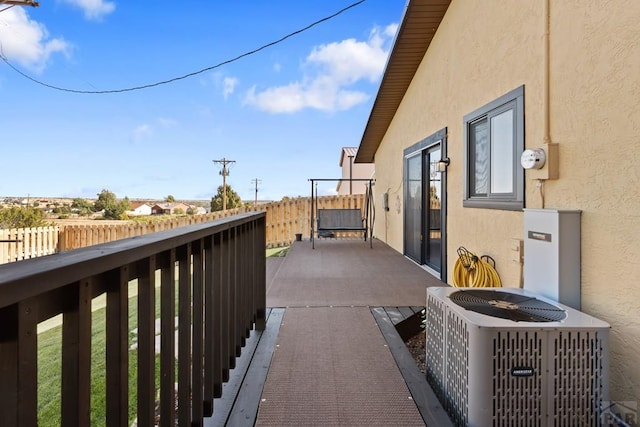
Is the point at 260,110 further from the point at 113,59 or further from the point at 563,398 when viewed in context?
the point at 563,398

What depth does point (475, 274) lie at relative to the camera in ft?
11.5

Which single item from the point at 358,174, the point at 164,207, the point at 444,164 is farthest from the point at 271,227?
the point at 164,207

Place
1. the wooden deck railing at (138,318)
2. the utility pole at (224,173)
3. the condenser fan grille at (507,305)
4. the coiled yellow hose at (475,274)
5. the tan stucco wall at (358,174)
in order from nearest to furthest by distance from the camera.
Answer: the wooden deck railing at (138,318)
the condenser fan grille at (507,305)
the coiled yellow hose at (475,274)
the tan stucco wall at (358,174)
the utility pole at (224,173)

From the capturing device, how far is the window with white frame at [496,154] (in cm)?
290

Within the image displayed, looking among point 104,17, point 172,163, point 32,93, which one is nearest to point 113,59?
point 104,17

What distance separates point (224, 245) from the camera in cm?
190

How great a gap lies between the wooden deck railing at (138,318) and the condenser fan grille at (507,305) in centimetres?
114

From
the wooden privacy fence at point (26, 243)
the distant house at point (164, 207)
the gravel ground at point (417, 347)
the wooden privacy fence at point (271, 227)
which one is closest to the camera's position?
the gravel ground at point (417, 347)

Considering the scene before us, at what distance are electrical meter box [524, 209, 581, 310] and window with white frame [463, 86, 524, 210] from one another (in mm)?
668

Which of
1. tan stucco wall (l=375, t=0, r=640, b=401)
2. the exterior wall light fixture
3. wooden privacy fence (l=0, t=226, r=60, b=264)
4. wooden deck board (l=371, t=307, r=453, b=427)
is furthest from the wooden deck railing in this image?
wooden privacy fence (l=0, t=226, r=60, b=264)

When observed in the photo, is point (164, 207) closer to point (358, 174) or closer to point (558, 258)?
point (358, 174)

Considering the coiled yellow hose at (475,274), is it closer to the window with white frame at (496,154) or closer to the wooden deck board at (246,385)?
the window with white frame at (496,154)

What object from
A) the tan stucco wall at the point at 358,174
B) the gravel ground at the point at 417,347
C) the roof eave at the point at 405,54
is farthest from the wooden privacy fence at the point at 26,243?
the gravel ground at the point at 417,347

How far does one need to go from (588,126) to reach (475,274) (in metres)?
1.76
